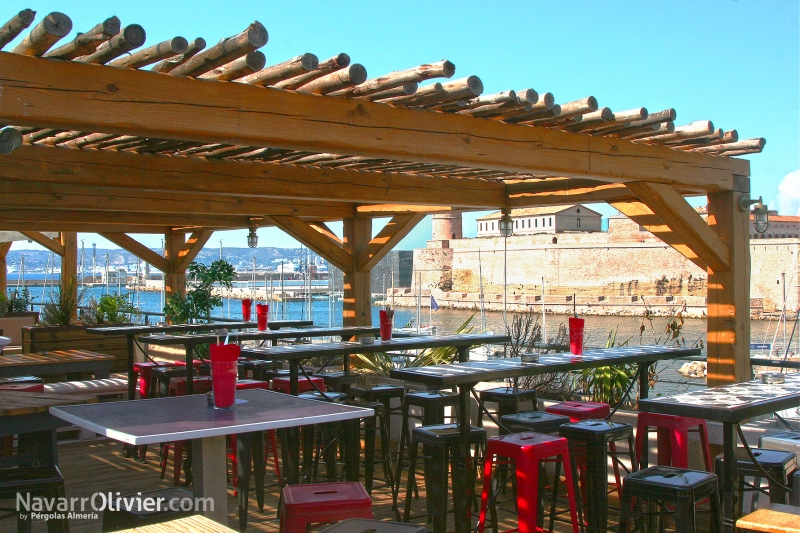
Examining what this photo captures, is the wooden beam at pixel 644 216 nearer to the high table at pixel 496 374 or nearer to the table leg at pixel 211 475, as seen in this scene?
the high table at pixel 496 374

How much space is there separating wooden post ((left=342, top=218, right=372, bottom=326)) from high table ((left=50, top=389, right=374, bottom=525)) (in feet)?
18.1

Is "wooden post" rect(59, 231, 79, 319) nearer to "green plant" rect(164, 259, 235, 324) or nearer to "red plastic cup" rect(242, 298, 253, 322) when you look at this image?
"green plant" rect(164, 259, 235, 324)

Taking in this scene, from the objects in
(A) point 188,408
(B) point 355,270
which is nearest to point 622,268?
(B) point 355,270

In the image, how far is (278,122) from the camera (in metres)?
3.59

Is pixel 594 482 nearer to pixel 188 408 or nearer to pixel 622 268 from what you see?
pixel 188 408

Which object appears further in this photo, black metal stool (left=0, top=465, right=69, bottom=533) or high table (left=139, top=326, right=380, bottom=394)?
high table (left=139, top=326, right=380, bottom=394)

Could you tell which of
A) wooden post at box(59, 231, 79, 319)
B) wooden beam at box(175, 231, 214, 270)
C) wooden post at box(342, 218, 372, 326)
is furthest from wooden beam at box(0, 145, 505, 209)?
wooden post at box(59, 231, 79, 319)

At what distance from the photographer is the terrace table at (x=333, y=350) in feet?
15.2

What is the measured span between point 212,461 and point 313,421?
0.46 m

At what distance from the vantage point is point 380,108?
3.94m

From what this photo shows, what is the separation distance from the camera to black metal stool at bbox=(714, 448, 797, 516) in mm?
3396

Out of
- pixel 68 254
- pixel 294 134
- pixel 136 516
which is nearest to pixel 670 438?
pixel 294 134

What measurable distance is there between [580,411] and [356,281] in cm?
450

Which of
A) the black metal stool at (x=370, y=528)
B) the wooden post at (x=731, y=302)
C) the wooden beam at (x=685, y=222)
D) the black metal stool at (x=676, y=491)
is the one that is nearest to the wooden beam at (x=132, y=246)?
the wooden beam at (x=685, y=222)
